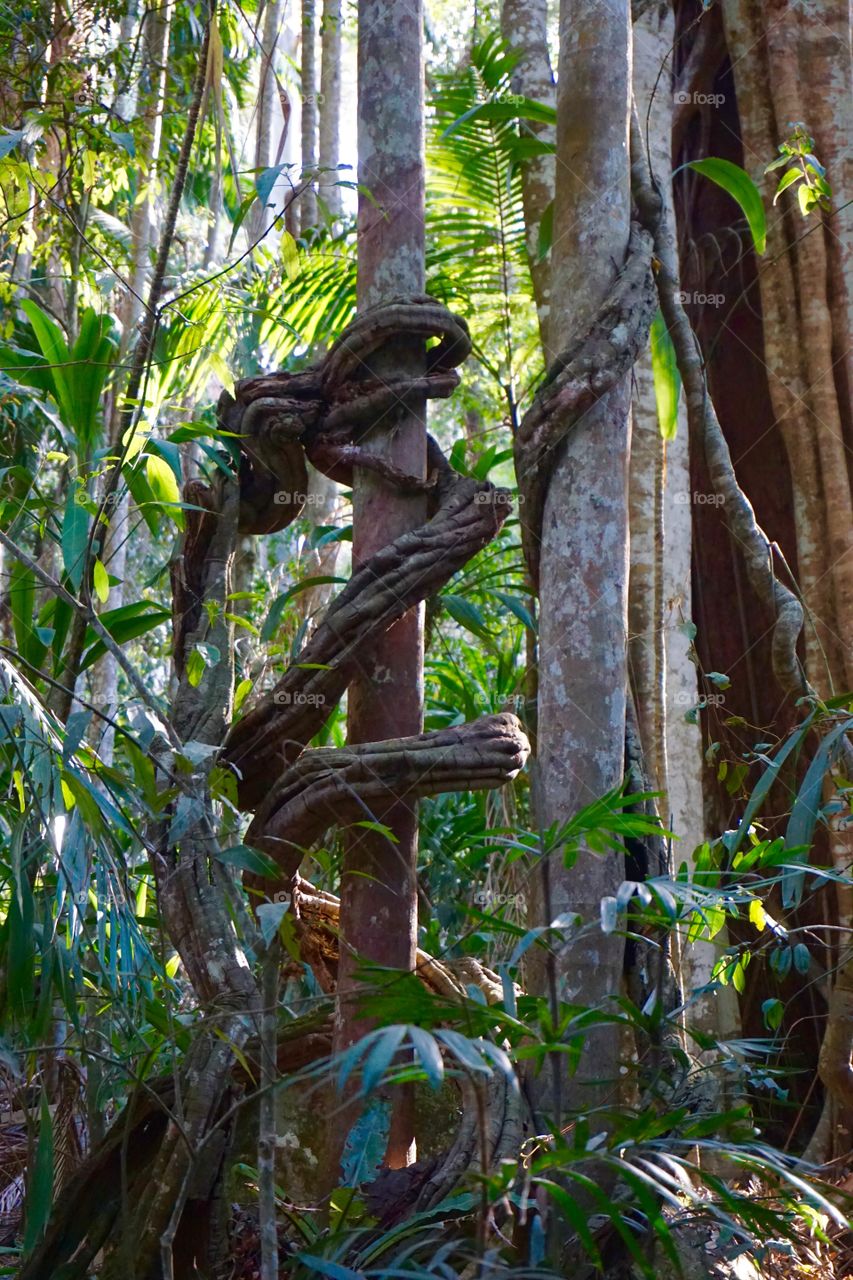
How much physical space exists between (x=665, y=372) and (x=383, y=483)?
2.27 ft

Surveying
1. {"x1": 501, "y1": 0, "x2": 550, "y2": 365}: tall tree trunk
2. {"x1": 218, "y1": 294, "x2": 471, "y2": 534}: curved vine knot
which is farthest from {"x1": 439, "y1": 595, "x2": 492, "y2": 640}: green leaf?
{"x1": 218, "y1": 294, "x2": 471, "y2": 534}: curved vine knot

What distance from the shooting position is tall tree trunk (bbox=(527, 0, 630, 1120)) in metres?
1.69

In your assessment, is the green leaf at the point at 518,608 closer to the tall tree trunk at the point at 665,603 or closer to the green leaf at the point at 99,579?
the tall tree trunk at the point at 665,603

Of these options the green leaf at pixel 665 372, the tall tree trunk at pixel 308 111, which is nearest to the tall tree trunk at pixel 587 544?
the green leaf at pixel 665 372

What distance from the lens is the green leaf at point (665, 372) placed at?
2.25m

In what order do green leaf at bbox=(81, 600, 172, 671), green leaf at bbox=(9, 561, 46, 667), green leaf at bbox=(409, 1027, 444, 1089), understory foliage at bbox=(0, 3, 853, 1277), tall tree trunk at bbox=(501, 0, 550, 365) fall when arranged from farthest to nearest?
tall tree trunk at bbox=(501, 0, 550, 365), green leaf at bbox=(81, 600, 172, 671), green leaf at bbox=(9, 561, 46, 667), understory foliage at bbox=(0, 3, 853, 1277), green leaf at bbox=(409, 1027, 444, 1089)

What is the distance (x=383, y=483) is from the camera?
1.94m

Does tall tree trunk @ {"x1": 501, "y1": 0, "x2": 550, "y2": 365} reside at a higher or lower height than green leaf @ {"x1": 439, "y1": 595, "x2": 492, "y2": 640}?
higher

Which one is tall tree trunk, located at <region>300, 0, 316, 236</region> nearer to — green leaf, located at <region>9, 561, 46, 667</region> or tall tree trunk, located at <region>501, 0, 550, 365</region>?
tall tree trunk, located at <region>501, 0, 550, 365</region>

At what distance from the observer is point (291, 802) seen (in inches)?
69.4

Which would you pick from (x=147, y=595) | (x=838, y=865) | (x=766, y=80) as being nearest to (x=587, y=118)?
(x=838, y=865)

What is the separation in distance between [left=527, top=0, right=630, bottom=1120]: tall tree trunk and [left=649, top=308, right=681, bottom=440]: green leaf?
0.32 meters

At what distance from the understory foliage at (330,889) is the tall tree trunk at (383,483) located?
91 millimetres

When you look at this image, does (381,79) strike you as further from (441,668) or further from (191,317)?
(441,668)
